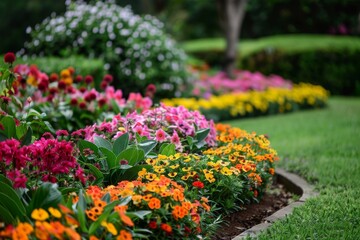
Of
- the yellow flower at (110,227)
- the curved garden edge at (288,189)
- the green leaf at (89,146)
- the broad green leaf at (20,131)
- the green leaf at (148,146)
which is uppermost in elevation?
the broad green leaf at (20,131)

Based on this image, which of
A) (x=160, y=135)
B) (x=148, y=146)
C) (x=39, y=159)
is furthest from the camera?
(x=160, y=135)

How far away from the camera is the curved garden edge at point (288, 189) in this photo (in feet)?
11.0

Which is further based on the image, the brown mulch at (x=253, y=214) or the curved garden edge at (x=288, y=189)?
the brown mulch at (x=253, y=214)

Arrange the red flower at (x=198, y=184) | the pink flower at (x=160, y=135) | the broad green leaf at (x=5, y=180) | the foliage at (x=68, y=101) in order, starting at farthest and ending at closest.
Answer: the foliage at (x=68, y=101)
the pink flower at (x=160, y=135)
the red flower at (x=198, y=184)
the broad green leaf at (x=5, y=180)

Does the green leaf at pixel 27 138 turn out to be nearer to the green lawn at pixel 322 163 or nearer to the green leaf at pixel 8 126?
the green leaf at pixel 8 126

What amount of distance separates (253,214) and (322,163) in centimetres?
161

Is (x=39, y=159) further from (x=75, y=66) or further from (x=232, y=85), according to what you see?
(x=232, y=85)

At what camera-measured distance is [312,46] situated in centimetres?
1347

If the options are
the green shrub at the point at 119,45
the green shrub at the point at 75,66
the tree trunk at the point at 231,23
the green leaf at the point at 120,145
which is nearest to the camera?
the green leaf at the point at 120,145

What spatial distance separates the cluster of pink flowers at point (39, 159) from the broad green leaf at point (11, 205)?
0.10 m

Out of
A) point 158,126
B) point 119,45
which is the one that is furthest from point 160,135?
point 119,45

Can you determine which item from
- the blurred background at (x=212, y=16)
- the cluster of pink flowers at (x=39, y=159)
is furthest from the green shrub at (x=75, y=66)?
the blurred background at (x=212, y=16)

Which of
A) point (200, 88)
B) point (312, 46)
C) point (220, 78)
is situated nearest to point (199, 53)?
point (312, 46)

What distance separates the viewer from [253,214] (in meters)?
3.93
